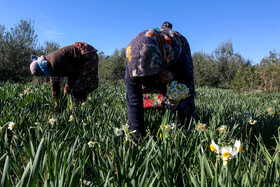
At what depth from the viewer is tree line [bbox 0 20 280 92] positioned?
907 centimetres

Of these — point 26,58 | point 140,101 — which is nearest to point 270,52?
point 140,101

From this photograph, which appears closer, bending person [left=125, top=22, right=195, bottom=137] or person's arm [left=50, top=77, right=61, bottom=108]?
bending person [left=125, top=22, right=195, bottom=137]

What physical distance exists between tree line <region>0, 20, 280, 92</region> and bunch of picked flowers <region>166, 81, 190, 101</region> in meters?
7.99

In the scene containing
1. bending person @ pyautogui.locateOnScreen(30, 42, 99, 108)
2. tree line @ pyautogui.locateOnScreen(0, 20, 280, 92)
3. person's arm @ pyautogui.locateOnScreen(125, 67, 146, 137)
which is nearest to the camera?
person's arm @ pyautogui.locateOnScreen(125, 67, 146, 137)

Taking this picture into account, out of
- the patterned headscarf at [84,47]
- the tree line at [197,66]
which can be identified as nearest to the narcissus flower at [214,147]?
the patterned headscarf at [84,47]

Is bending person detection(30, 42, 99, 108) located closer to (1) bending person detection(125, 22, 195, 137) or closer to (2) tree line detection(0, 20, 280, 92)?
(1) bending person detection(125, 22, 195, 137)

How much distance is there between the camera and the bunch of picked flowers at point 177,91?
6.08 feet

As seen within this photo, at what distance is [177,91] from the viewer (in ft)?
6.07

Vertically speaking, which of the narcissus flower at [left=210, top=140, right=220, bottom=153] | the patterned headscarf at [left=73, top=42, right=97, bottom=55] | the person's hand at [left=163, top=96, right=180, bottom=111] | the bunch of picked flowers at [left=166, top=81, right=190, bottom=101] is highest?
the patterned headscarf at [left=73, top=42, right=97, bottom=55]

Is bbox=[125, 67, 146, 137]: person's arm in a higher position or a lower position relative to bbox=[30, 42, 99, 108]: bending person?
lower

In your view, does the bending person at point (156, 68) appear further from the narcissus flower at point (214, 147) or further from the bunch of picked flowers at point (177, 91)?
the narcissus flower at point (214, 147)

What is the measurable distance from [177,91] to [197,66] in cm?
1569

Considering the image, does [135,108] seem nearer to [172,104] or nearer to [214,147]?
[172,104]

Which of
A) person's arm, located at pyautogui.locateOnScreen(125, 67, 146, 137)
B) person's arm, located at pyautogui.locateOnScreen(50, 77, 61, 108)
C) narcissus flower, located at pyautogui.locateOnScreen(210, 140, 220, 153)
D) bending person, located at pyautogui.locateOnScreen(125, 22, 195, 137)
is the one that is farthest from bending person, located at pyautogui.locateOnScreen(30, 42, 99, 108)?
narcissus flower, located at pyautogui.locateOnScreen(210, 140, 220, 153)
